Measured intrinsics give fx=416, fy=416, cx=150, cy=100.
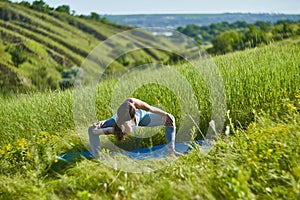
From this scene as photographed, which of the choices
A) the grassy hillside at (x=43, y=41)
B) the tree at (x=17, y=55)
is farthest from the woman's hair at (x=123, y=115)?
the tree at (x=17, y=55)

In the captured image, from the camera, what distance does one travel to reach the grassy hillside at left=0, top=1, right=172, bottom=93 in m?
55.4

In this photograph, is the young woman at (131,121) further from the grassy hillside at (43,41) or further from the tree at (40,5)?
the tree at (40,5)

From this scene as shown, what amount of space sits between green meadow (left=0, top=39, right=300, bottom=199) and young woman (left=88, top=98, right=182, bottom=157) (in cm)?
37

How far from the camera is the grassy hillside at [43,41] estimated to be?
55.4m

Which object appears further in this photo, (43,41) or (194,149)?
(43,41)

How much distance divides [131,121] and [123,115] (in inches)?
4.2

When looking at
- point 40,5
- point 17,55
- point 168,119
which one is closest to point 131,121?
point 168,119

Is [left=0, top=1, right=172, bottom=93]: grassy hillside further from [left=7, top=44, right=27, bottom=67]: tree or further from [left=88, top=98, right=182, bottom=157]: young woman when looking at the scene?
[left=88, top=98, right=182, bottom=157]: young woman

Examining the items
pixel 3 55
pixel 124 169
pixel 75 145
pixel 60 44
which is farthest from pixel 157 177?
pixel 60 44

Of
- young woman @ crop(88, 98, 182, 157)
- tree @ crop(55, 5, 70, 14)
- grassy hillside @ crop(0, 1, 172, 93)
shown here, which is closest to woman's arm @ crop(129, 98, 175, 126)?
young woman @ crop(88, 98, 182, 157)

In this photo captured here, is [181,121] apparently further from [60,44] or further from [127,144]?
[60,44]

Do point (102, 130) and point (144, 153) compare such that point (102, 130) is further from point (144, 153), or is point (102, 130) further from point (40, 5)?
point (40, 5)

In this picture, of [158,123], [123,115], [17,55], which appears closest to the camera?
[123,115]

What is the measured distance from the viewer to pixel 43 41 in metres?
68.1
